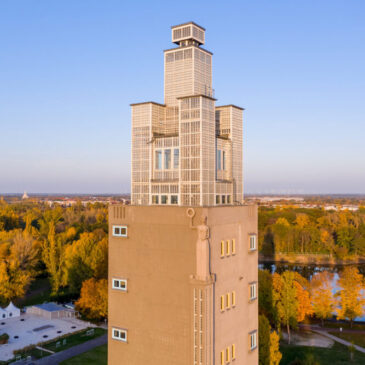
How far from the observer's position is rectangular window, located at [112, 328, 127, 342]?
18.5m

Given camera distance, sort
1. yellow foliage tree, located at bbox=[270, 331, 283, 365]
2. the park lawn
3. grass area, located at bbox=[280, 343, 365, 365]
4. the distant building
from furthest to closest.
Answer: the distant building
the park lawn
grass area, located at bbox=[280, 343, 365, 365]
yellow foliage tree, located at bbox=[270, 331, 283, 365]

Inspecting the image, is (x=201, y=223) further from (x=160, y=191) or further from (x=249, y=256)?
(x=249, y=256)

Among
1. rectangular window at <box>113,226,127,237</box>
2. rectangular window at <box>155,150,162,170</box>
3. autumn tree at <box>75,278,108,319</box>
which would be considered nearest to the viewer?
rectangular window at <box>113,226,127,237</box>

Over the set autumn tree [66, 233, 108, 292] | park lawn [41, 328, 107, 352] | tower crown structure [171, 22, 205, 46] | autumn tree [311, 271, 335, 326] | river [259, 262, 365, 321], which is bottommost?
river [259, 262, 365, 321]

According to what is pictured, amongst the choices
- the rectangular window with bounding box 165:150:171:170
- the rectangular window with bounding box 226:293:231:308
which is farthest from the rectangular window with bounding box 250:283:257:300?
the rectangular window with bounding box 165:150:171:170

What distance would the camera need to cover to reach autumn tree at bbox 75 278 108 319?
149 feet

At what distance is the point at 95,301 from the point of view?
4544cm

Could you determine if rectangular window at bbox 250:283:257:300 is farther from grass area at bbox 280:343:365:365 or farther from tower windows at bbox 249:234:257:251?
grass area at bbox 280:343:365:365

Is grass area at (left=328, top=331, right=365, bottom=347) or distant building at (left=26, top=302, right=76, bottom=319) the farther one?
distant building at (left=26, top=302, right=76, bottom=319)

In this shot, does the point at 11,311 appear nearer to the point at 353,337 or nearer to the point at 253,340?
the point at 253,340

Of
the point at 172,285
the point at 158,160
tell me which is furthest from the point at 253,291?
the point at 158,160

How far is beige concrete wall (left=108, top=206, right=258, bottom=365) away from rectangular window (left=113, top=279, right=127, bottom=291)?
0.25 meters

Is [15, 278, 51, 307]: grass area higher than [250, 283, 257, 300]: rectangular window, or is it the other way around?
[250, 283, 257, 300]: rectangular window

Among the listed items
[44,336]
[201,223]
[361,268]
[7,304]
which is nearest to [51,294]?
[7,304]
